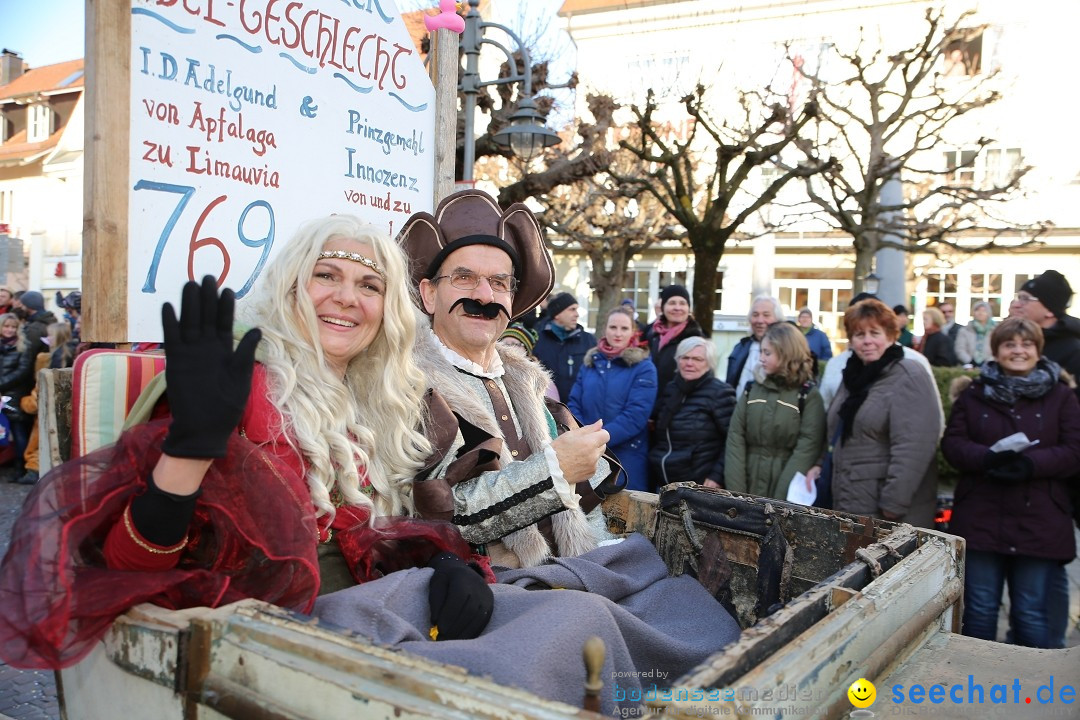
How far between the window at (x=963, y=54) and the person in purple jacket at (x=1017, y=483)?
10.7 m

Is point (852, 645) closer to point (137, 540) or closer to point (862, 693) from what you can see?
point (862, 693)

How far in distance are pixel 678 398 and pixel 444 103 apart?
237 centimetres

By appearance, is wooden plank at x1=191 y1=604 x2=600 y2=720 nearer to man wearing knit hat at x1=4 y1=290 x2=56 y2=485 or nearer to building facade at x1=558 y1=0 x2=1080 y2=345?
man wearing knit hat at x1=4 y1=290 x2=56 y2=485

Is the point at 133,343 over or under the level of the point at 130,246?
under

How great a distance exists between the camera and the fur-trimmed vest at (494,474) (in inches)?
80.0

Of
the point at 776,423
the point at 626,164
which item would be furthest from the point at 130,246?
the point at 626,164

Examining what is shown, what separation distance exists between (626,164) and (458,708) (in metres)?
15.9

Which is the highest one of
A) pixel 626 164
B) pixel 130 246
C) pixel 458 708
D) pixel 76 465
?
pixel 626 164

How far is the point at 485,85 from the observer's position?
6.18 metres

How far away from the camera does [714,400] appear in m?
4.52

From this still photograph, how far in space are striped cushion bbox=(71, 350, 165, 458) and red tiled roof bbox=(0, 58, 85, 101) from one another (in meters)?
29.0

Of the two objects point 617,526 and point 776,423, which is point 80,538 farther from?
point 776,423

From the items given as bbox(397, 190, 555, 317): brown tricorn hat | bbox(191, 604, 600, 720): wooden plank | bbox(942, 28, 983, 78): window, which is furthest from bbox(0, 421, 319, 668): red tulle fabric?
bbox(942, 28, 983, 78): window

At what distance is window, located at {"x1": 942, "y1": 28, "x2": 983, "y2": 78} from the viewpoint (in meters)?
11.9
